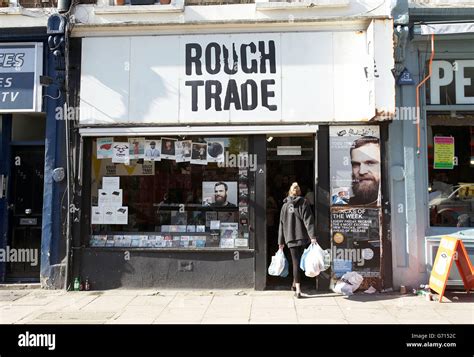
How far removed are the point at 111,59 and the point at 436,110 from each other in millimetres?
5977

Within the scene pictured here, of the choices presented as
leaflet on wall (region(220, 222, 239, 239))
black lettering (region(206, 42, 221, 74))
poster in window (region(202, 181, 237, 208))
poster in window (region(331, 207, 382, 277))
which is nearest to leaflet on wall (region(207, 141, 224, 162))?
poster in window (region(202, 181, 237, 208))

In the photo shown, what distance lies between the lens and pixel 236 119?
7.91m

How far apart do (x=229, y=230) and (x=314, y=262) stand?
1.76 m

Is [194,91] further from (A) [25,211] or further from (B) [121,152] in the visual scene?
(A) [25,211]

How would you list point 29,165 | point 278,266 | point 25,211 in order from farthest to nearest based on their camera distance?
point 29,165 < point 25,211 < point 278,266

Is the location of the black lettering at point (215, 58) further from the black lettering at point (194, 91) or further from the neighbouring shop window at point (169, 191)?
the neighbouring shop window at point (169, 191)

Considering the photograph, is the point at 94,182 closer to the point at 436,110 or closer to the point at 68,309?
the point at 68,309

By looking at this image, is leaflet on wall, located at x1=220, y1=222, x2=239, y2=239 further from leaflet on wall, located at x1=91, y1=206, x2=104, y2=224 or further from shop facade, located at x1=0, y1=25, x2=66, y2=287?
shop facade, located at x1=0, y1=25, x2=66, y2=287

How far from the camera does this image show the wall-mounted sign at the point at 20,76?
8.19m

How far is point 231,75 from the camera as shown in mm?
8000

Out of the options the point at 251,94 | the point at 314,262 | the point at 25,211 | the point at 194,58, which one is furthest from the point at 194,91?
the point at 25,211

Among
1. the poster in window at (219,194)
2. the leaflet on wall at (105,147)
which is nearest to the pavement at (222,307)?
the poster in window at (219,194)

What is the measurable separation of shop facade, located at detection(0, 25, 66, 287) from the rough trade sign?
8.58ft

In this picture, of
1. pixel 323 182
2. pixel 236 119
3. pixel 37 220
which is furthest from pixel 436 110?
pixel 37 220
